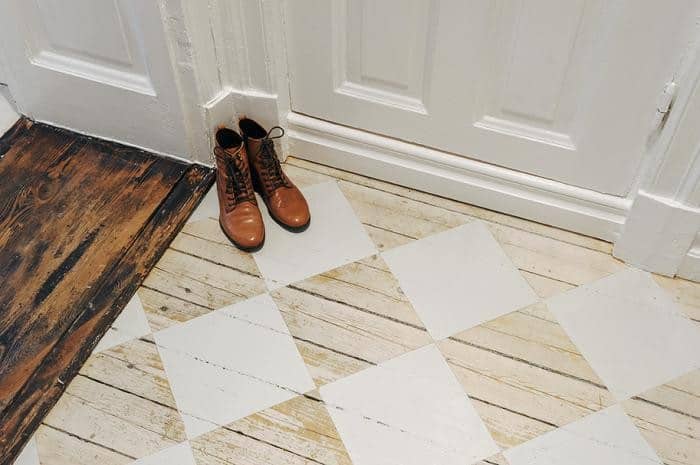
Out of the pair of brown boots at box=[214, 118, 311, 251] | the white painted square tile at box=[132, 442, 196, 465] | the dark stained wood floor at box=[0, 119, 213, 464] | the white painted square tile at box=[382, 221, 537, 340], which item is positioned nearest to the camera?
the white painted square tile at box=[132, 442, 196, 465]

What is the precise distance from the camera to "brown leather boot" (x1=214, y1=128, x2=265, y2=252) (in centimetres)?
158

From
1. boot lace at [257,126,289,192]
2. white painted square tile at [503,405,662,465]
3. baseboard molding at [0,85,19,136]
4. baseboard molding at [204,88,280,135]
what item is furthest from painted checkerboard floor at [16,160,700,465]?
baseboard molding at [0,85,19,136]

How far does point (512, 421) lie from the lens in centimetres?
132

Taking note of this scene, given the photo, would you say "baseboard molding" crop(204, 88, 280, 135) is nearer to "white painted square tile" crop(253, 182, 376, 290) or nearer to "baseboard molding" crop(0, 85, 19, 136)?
"white painted square tile" crop(253, 182, 376, 290)

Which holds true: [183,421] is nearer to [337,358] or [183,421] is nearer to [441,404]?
[337,358]

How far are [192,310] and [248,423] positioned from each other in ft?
0.97

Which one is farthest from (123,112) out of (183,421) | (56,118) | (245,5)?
(183,421)

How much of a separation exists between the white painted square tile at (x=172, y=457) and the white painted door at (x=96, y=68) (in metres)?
0.78

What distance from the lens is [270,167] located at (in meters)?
1.64

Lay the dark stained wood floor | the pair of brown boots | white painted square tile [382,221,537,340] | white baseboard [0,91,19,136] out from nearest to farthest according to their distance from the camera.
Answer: the dark stained wood floor, white painted square tile [382,221,537,340], the pair of brown boots, white baseboard [0,91,19,136]

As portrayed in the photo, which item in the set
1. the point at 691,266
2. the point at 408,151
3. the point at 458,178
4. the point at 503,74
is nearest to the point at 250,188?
the point at 408,151

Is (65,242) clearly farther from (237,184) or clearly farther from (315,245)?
(315,245)

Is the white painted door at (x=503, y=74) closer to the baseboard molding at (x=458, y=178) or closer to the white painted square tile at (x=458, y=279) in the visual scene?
the baseboard molding at (x=458, y=178)

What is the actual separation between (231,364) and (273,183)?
0.46 metres
